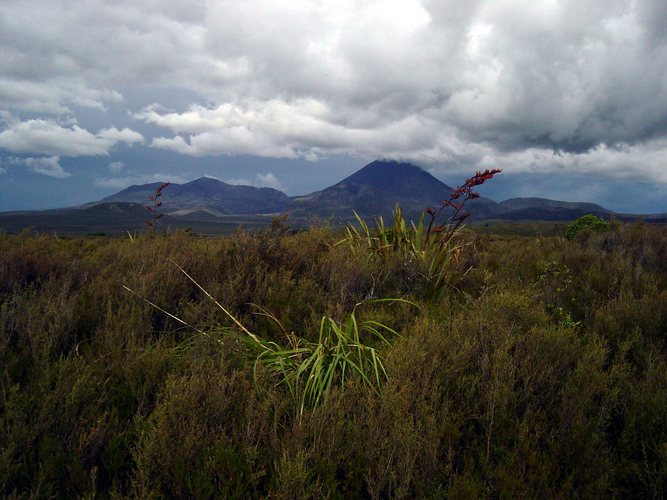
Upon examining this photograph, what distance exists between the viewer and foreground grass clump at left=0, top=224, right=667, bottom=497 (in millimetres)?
1933

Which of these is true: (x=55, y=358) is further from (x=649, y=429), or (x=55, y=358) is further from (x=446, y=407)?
(x=649, y=429)

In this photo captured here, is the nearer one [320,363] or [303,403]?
[303,403]

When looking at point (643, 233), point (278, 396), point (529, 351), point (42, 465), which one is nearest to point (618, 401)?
point (529, 351)

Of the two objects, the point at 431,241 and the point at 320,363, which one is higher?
the point at 431,241

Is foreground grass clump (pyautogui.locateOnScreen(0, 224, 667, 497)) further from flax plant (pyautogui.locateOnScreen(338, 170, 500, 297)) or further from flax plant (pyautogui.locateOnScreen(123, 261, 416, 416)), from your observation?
flax plant (pyautogui.locateOnScreen(338, 170, 500, 297))

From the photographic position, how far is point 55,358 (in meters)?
3.01

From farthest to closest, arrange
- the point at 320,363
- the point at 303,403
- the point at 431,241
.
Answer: the point at 431,241, the point at 320,363, the point at 303,403

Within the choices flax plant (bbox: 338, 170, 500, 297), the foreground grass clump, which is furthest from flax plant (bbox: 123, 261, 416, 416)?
flax plant (bbox: 338, 170, 500, 297)

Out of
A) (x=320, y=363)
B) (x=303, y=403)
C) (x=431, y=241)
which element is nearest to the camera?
(x=303, y=403)

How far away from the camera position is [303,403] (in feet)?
7.97

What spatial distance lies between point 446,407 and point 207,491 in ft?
4.60

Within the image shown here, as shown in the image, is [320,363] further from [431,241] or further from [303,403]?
[431,241]

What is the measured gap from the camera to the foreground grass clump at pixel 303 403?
193 centimetres

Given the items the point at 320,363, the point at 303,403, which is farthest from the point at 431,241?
the point at 303,403
